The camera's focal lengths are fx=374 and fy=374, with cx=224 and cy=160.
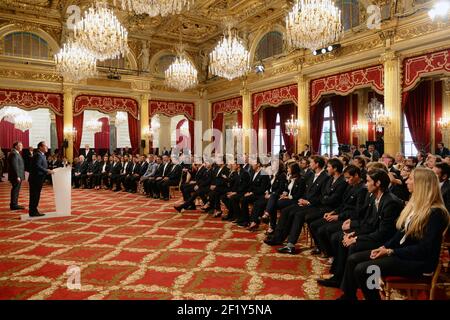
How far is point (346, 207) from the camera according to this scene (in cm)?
432

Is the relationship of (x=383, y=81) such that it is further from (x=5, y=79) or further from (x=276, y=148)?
(x=5, y=79)

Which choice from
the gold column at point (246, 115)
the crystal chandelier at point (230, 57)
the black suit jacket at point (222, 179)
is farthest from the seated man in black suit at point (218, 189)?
the gold column at point (246, 115)

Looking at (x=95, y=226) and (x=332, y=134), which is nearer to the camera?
(x=95, y=226)

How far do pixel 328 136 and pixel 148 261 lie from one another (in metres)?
11.7

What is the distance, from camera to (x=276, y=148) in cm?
1670

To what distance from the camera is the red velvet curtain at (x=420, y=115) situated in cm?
1162

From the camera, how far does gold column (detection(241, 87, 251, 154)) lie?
46.5 ft

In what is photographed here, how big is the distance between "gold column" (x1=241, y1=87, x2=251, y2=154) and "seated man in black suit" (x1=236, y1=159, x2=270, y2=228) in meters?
7.56

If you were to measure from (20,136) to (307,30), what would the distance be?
15.7m

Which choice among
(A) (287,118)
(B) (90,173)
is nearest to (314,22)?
(B) (90,173)

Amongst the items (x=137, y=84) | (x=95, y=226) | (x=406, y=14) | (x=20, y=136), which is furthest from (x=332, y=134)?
(x=20, y=136)

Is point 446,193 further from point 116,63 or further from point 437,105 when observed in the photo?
point 116,63

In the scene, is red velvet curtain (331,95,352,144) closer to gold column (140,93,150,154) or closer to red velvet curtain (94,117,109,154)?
gold column (140,93,150,154)

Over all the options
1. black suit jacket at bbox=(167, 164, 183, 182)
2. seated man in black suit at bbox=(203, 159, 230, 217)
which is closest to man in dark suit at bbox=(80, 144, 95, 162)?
black suit jacket at bbox=(167, 164, 183, 182)
